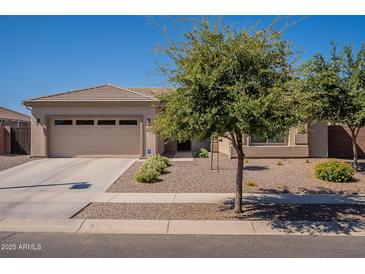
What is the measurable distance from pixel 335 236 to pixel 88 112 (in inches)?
596

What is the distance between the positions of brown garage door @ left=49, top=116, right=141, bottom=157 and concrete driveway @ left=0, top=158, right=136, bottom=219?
916 millimetres

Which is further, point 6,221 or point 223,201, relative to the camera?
point 223,201

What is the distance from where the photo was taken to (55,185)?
11.7m

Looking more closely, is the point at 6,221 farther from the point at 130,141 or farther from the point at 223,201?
the point at 130,141

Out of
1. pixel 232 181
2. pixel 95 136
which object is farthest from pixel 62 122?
pixel 232 181

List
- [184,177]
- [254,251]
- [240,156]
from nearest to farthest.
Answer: [254,251] → [240,156] → [184,177]

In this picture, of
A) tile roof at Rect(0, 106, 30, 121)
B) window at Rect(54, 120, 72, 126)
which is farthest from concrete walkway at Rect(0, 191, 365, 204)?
tile roof at Rect(0, 106, 30, 121)

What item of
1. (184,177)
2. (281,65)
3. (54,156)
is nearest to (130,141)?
(54,156)

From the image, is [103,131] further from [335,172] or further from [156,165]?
[335,172]

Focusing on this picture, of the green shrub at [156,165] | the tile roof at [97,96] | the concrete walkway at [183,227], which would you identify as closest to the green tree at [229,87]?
the concrete walkway at [183,227]

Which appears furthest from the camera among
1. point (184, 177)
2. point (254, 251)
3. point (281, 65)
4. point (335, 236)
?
point (184, 177)

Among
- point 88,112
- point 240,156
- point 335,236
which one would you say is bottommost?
point 335,236

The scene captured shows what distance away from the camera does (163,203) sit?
9031mm

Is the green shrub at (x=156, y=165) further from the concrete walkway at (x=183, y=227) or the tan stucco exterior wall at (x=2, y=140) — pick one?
the tan stucco exterior wall at (x=2, y=140)
